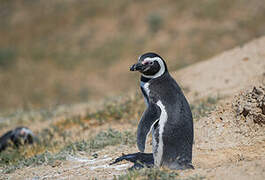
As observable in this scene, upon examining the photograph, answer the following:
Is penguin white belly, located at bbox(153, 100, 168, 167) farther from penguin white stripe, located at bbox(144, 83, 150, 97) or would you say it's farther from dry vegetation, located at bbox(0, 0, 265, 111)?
dry vegetation, located at bbox(0, 0, 265, 111)

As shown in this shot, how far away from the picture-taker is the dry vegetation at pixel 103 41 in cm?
2144

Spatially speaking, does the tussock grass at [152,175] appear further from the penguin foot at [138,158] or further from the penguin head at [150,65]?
the penguin head at [150,65]

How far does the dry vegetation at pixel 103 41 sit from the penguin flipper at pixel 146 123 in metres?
14.7

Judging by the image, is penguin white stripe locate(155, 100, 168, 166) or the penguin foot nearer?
penguin white stripe locate(155, 100, 168, 166)

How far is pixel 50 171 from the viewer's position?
18.6 feet

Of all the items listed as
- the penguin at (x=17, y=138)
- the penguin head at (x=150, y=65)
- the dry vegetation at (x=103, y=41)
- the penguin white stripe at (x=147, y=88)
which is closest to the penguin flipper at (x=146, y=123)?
the penguin white stripe at (x=147, y=88)

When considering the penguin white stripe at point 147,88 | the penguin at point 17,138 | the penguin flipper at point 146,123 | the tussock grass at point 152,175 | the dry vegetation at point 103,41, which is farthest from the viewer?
the dry vegetation at point 103,41

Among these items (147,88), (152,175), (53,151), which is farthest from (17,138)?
(152,175)

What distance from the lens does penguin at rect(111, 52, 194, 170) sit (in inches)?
178

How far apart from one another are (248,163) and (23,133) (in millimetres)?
6107

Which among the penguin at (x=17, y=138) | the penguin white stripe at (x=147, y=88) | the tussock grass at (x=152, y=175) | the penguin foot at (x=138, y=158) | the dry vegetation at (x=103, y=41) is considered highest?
the dry vegetation at (x=103, y=41)

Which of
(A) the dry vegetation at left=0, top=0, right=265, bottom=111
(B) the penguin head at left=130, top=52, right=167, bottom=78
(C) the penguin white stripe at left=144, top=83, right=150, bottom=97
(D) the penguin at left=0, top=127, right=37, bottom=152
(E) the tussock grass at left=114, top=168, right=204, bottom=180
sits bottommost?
(E) the tussock grass at left=114, top=168, right=204, bottom=180

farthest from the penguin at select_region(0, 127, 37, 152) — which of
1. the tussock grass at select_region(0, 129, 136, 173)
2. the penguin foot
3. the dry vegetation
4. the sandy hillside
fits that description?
the dry vegetation

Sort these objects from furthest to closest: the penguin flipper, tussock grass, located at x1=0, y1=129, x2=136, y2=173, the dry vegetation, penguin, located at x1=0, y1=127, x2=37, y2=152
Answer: the dry vegetation < penguin, located at x1=0, y1=127, x2=37, y2=152 < tussock grass, located at x1=0, y1=129, x2=136, y2=173 < the penguin flipper
